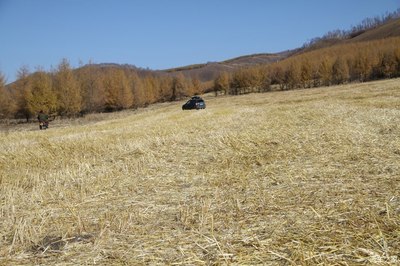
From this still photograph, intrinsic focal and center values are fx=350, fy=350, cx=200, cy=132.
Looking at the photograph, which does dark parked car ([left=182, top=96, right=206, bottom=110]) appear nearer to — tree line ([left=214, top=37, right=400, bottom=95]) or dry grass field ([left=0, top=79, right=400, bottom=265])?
dry grass field ([left=0, top=79, right=400, bottom=265])

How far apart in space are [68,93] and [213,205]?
61331mm

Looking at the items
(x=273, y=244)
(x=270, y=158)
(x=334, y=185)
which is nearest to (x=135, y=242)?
(x=273, y=244)

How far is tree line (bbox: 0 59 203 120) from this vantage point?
60625 mm

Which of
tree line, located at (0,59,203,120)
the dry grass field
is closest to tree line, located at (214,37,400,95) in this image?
tree line, located at (0,59,203,120)

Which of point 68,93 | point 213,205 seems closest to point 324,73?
point 68,93

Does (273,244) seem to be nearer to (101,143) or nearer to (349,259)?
(349,259)

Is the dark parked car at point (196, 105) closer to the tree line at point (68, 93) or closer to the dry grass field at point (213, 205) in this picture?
the tree line at point (68, 93)

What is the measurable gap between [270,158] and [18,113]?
69990 millimetres

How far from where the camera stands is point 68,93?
62.2m

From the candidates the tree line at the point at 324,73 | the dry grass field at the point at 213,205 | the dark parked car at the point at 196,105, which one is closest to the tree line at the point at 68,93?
the dark parked car at the point at 196,105

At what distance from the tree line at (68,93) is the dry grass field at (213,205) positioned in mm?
53642

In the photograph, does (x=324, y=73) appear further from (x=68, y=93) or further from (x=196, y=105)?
(x=68, y=93)

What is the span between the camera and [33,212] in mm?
6320

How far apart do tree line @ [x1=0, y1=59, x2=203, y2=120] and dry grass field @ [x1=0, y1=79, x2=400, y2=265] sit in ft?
176
